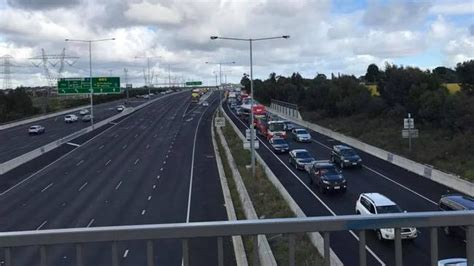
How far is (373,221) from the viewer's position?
3.97 meters

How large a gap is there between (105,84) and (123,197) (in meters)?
40.9

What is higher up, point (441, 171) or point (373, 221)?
point (373, 221)

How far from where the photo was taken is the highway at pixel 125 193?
21.7m

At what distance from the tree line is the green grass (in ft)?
4.35

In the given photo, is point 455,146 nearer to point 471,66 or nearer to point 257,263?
point 471,66

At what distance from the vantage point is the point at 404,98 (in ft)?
200

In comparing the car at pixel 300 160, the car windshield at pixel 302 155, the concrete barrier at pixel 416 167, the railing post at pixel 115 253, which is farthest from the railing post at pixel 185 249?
the car windshield at pixel 302 155

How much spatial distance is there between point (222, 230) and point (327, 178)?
27524mm

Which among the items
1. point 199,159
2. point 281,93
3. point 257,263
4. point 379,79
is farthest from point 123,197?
point 281,93

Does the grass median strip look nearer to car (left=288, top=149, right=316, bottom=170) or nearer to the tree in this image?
car (left=288, top=149, right=316, bottom=170)

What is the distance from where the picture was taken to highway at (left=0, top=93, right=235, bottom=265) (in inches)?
853

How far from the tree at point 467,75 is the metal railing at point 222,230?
5365cm

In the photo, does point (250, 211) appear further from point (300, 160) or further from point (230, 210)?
point (300, 160)

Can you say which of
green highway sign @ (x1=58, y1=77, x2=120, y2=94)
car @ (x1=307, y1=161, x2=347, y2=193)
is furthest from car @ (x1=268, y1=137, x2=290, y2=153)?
green highway sign @ (x1=58, y1=77, x2=120, y2=94)
